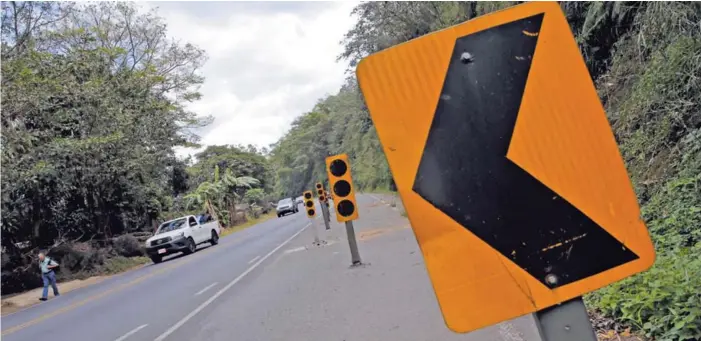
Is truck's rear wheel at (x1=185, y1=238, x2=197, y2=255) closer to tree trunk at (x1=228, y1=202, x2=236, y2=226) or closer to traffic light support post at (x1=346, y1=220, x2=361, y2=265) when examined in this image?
traffic light support post at (x1=346, y1=220, x2=361, y2=265)

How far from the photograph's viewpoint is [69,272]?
2219cm

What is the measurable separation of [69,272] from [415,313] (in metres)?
19.9

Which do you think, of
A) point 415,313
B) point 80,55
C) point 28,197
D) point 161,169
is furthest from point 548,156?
point 161,169

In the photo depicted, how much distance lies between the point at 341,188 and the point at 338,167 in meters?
0.42

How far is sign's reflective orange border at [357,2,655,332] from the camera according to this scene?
4.65 feet

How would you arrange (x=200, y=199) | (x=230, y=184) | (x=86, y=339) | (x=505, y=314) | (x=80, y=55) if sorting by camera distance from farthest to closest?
(x=230, y=184) → (x=200, y=199) → (x=80, y=55) → (x=86, y=339) → (x=505, y=314)

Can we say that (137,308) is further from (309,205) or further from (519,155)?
(519,155)

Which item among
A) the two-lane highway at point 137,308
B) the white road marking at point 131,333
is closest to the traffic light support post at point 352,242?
the two-lane highway at point 137,308

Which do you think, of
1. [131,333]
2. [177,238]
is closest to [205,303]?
[131,333]

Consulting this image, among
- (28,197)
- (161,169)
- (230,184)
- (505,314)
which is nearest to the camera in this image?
(505,314)

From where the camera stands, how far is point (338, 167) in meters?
10.4

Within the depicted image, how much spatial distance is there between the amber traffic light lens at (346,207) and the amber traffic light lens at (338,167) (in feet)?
1.76

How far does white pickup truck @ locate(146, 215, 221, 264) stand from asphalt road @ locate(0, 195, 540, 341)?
7236 mm

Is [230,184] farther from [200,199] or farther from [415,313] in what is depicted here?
[415,313]
